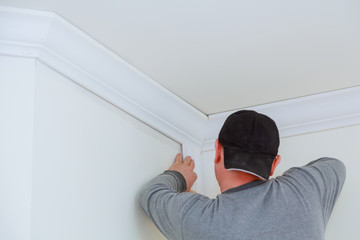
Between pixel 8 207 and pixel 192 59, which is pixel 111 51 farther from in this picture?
pixel 8 207

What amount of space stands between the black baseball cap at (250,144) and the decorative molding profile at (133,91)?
348 millimetres

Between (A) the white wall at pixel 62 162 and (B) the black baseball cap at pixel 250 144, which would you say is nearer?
(A) the white wall at pixel 62 162

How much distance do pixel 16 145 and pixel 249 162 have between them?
2.01ft

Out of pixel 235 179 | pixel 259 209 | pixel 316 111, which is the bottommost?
pixel 259 209

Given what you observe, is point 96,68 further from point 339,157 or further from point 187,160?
point 339,157

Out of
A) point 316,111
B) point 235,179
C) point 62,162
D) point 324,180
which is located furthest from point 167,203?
point 316,111

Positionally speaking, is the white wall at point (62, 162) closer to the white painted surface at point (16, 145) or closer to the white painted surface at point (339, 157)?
the white painted surface at point (16, 145)

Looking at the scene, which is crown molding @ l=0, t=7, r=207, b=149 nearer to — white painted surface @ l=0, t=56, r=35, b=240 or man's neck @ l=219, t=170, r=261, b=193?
white painted surface @ l=0, t=56, r=35, b=240

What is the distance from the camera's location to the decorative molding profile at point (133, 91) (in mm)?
1317

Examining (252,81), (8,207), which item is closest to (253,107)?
(252,81)

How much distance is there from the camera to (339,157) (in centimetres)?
186

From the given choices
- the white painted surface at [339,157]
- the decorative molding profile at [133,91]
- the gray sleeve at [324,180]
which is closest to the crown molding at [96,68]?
the decorative molding profile at [133,91]

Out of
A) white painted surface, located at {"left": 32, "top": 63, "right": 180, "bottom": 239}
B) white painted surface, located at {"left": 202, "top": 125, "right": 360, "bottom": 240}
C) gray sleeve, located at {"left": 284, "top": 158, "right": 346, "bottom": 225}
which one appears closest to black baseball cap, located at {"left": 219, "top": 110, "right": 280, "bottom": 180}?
gray sleeve, located at {"left": 284, "top": 158, "right": 346, "bottom": 225}

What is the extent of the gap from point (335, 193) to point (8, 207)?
0.93m
